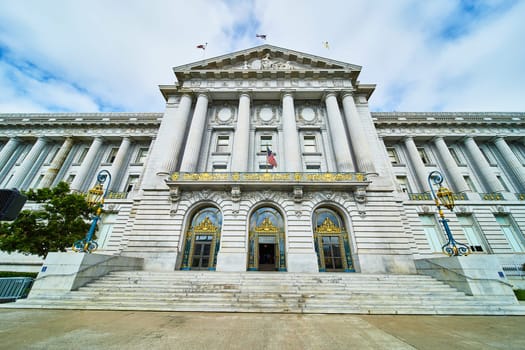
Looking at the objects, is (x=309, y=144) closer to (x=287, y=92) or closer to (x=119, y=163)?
(x=287, y=92)

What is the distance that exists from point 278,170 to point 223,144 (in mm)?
6523

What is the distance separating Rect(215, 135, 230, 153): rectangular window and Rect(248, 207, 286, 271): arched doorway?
25.0 feet

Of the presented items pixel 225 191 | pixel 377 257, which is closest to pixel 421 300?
pixel 377 257

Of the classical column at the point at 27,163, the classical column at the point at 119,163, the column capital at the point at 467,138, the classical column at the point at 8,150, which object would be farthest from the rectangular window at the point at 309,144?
the classical column at the point at 8,150

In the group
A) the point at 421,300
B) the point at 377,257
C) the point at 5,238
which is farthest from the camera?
the point at 377,257

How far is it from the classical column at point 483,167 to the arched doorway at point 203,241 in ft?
97.8

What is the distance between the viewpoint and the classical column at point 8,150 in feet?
84.2

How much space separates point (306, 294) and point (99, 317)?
7.05 m

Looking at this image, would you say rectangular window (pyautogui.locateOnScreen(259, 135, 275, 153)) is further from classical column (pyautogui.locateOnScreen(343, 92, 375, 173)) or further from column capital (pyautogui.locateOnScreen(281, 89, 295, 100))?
classical column (pyautogui.locateOnScreen(343, 92, 375, 173))

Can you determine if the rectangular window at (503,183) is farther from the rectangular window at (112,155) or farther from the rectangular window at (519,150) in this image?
the rectangular window at (112,155)

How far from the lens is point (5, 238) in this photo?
1207cm

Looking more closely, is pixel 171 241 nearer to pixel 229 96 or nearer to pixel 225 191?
pixel 225 191

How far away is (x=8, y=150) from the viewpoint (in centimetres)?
2625

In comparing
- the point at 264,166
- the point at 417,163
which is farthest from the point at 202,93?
the point at 417,163
